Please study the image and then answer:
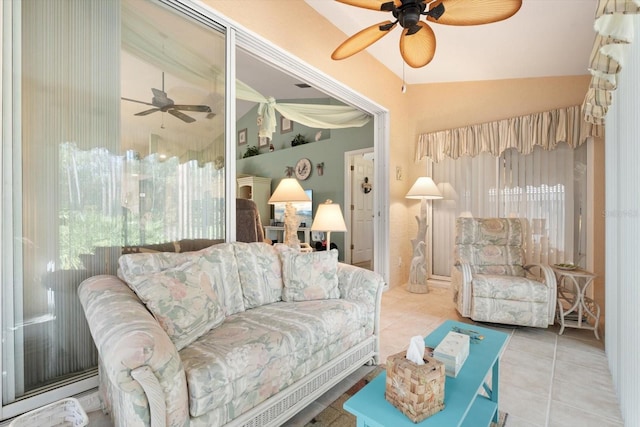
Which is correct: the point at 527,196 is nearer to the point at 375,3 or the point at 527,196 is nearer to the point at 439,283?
the point at 439,283

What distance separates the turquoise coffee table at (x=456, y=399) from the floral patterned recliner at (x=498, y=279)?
134 centimetres

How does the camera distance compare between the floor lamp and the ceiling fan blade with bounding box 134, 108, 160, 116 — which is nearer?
the ceiling fan blade with bounding box 134, 108, 160, 116

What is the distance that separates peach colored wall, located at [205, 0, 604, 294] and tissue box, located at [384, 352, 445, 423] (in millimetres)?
2488

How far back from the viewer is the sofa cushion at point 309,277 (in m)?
2.16

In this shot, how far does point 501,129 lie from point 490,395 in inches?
130

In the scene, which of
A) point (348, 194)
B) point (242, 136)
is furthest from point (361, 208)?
point (242, 136)

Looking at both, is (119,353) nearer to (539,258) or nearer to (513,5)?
(513,5)

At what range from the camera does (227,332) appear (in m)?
1.57

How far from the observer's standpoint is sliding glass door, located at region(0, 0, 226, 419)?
4.82 ft

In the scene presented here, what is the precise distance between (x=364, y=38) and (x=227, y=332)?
1.96 m

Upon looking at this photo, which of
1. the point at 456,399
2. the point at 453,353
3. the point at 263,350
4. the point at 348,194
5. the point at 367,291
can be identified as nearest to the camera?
the point at 456,399

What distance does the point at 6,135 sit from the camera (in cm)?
143

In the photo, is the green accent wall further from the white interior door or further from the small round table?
the small round table

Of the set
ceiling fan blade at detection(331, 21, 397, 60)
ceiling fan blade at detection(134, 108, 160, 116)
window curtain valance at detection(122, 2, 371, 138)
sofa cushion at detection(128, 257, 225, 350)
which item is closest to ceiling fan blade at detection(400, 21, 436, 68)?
ceiling fan blade at detection(331, 21, 397, 60)
